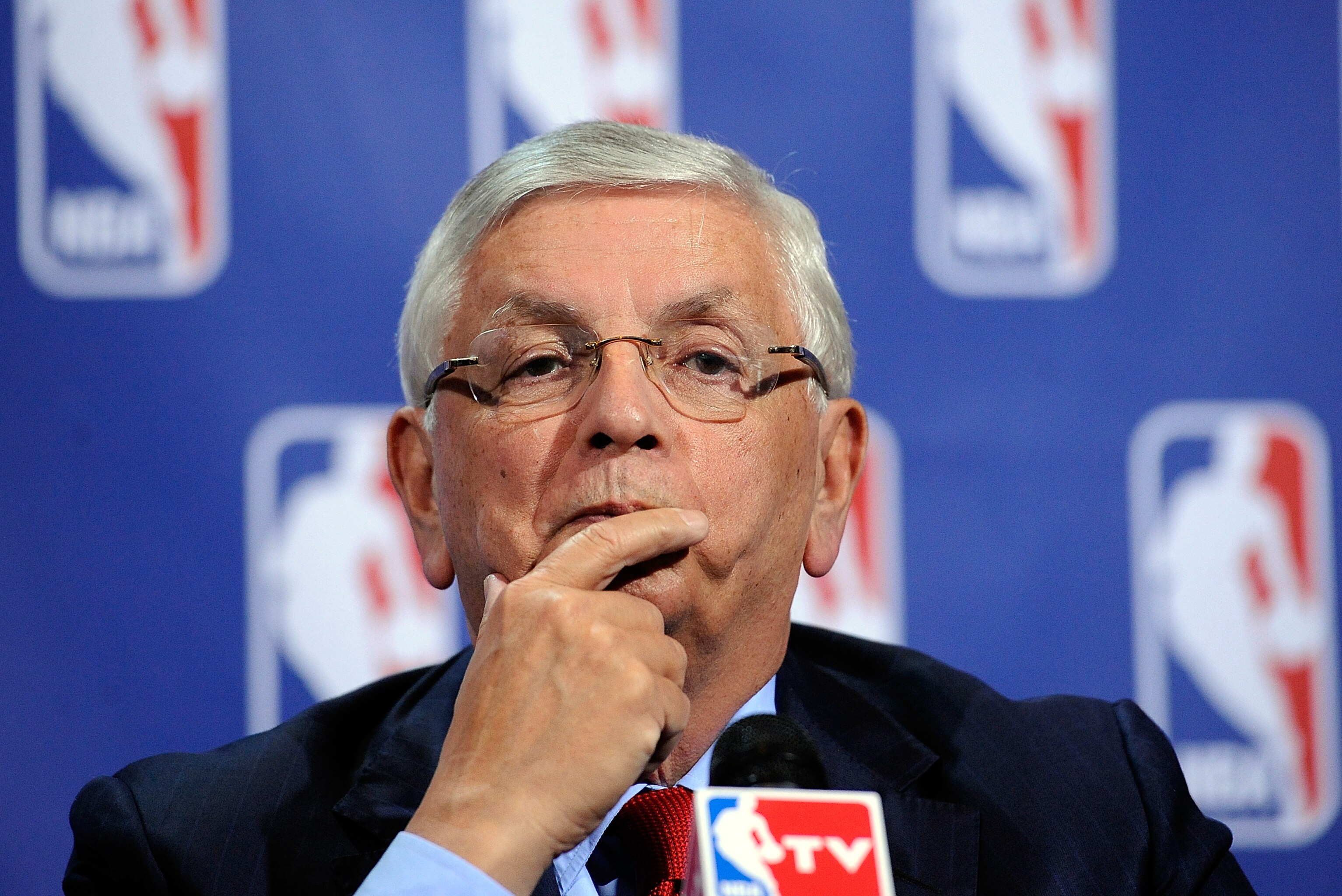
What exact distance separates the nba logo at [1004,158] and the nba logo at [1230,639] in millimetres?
401

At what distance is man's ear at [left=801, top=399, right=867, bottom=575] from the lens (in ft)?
5.89

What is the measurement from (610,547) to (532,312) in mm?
372

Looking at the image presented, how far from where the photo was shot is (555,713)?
129 cm

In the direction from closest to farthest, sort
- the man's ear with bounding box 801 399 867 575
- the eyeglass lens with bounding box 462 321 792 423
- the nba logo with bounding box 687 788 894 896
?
the nba logo with bounding box 687 788 894 896
the eyeglass lens with bounding box 462 321 792 423
the man's ear with bounding box 801 399 867 575

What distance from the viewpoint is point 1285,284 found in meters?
2.66

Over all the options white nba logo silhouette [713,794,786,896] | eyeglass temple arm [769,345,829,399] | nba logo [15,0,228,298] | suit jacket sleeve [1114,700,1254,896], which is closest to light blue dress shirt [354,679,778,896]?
white nba logo silhouette [713,794,786,896]

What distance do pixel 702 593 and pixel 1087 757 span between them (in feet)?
2.25

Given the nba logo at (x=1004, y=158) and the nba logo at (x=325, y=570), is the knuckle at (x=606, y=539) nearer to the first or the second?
the nba logo at (x=325, y=570)

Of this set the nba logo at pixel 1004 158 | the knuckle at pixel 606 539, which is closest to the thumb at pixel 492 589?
the knuckle at pixel 606 539

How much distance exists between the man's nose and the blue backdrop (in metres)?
1.06

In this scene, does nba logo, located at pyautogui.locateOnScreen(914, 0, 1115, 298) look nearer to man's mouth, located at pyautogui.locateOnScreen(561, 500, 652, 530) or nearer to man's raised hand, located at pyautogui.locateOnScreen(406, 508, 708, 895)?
man's mouth, located at pyautogui.locateOnScreen(561, 500, 652, 530)

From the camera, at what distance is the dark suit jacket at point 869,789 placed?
5.54 feet

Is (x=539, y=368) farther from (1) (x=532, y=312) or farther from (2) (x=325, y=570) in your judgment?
(2) (x=325, y=570)

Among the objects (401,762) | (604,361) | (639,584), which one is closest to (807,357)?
(604,361)
